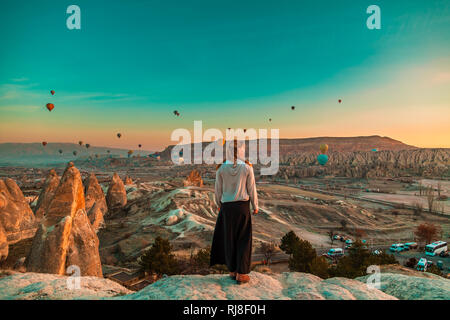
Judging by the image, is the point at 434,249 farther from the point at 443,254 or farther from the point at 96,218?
the point at 96,218

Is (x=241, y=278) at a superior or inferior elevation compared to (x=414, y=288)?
superior

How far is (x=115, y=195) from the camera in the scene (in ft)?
137

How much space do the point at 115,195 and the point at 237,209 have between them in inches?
1647

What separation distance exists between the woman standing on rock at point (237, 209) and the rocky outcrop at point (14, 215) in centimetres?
2795

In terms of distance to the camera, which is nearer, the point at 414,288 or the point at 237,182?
the point at 237,182

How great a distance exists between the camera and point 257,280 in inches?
189

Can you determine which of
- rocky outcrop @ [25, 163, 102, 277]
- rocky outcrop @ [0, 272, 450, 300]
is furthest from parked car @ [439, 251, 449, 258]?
rocky outcrop @ [25, 163, 102, 277]

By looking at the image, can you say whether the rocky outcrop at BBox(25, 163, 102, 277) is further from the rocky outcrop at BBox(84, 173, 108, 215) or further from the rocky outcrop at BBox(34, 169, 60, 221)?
the rocky outcrop at BBox(84, 173, 108, 215)

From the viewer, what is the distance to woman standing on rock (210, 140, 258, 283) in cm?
443

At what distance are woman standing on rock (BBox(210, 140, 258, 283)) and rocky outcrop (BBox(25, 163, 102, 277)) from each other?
395 inches

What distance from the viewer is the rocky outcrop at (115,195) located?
41.3 metres

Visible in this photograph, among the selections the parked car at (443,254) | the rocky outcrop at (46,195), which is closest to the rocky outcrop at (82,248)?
the rocky outcrop at (46,195)

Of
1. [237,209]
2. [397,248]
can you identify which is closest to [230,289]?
[237,209]

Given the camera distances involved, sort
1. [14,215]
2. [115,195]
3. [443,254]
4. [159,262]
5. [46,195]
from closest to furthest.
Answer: [159,262] → [14,215] → [443,254] → [46,195] → [115,195]
